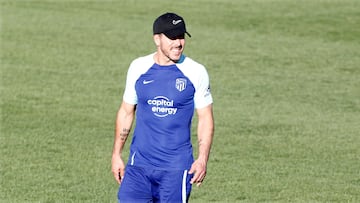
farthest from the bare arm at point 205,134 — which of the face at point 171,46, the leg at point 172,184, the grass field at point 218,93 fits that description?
the grass field at point 218,93

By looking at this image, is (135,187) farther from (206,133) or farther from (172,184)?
(206,133)

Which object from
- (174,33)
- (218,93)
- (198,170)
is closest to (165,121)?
(198,170)

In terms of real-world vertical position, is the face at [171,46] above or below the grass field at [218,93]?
above

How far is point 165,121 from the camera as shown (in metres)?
9.30

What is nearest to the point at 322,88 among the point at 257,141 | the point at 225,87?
the point at 225,87

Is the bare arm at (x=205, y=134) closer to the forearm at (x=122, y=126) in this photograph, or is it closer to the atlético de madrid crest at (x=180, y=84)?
the atlético de madrid crest at (x=180, y=84)

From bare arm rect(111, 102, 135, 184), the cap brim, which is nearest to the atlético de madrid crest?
the cap brim

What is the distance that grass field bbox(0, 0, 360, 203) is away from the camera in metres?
13.4

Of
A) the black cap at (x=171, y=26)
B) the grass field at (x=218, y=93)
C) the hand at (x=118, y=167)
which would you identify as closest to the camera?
the black cap at (x=171, y=26)

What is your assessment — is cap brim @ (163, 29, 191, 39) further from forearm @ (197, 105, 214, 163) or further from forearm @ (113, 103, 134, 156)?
forearm @ (113, 103, 134, 156)

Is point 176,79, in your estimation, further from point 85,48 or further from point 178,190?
point 85,48

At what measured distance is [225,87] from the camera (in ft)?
64.2

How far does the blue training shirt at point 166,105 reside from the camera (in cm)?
924

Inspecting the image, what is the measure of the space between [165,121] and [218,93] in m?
9.80
